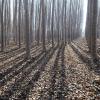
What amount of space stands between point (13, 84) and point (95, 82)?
275 centimetres

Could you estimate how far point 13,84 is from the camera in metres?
7.98

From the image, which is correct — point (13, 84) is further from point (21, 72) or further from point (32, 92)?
point (21, 72)

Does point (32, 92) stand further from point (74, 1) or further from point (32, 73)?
point (74, 1)

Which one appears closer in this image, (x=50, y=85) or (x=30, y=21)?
(x=50, y=85)

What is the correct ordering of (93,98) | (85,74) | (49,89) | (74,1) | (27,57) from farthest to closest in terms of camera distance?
(74,1), (27,57), (85,74), (49,89), (93,98)

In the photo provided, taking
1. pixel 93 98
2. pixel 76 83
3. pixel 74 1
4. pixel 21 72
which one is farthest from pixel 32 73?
pixel 74 1

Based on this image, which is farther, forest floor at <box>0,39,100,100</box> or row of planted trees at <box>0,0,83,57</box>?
row of planted trees at <box>0,0,83,57</box>

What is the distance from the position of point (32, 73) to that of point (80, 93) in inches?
141


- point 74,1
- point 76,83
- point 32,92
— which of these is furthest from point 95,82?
point 74,1

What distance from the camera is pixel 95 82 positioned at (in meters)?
8.27

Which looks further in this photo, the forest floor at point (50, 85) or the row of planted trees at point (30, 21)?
the row of planted trees at point (30, 21)

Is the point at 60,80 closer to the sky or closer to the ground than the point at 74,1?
closer to the ground

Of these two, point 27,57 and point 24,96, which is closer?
point 24,96

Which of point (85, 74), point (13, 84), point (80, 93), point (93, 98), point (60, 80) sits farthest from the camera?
point (85, 74)
